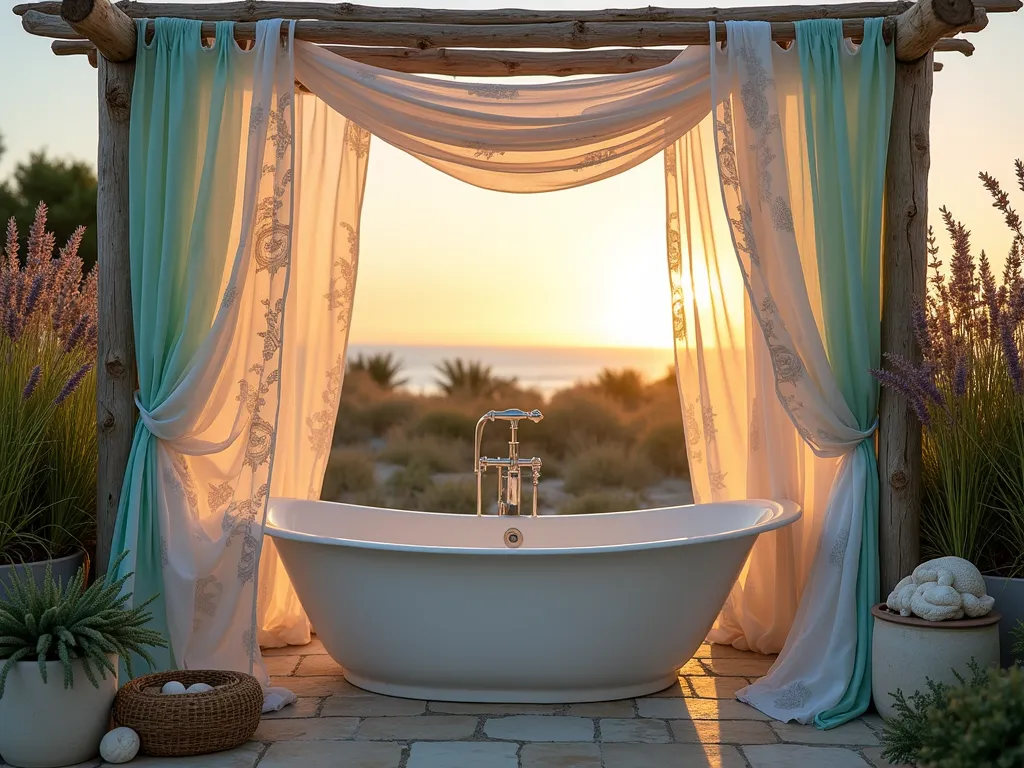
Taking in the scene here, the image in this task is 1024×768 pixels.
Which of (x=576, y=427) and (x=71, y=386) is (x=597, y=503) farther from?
(x=71, y=386)

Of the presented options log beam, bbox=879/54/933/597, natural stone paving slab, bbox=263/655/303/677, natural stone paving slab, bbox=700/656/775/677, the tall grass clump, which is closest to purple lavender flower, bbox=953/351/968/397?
log beam, bbox=879/54/933/597

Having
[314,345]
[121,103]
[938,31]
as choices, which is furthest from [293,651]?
[938,31]

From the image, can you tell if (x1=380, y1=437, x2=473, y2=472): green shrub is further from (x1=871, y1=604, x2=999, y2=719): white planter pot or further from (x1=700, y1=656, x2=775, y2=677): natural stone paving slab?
(x1=871, y1=604, x2=999, y2=719): white planter pot

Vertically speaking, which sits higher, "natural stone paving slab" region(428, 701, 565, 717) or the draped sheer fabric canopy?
the draped sheer fabric canopy

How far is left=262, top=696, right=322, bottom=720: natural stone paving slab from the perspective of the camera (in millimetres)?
3529

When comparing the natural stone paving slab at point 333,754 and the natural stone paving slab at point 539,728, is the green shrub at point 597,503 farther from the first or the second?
the natural stone paving slab at point 333,754

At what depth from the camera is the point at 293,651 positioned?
4.36 meters

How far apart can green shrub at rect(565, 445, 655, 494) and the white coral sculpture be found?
7.47 metres

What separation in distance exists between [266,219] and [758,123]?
170 cm

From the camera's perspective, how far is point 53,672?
302cm

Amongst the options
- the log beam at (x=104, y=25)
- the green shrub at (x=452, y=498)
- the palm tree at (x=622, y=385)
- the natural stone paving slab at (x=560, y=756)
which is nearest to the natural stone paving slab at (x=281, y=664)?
the natural stone paving slab at (x=560, y=756)

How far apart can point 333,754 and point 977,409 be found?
2.33 m

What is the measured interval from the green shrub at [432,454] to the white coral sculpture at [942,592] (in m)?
7.87

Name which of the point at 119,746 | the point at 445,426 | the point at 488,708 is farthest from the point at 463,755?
the point at 445,426
